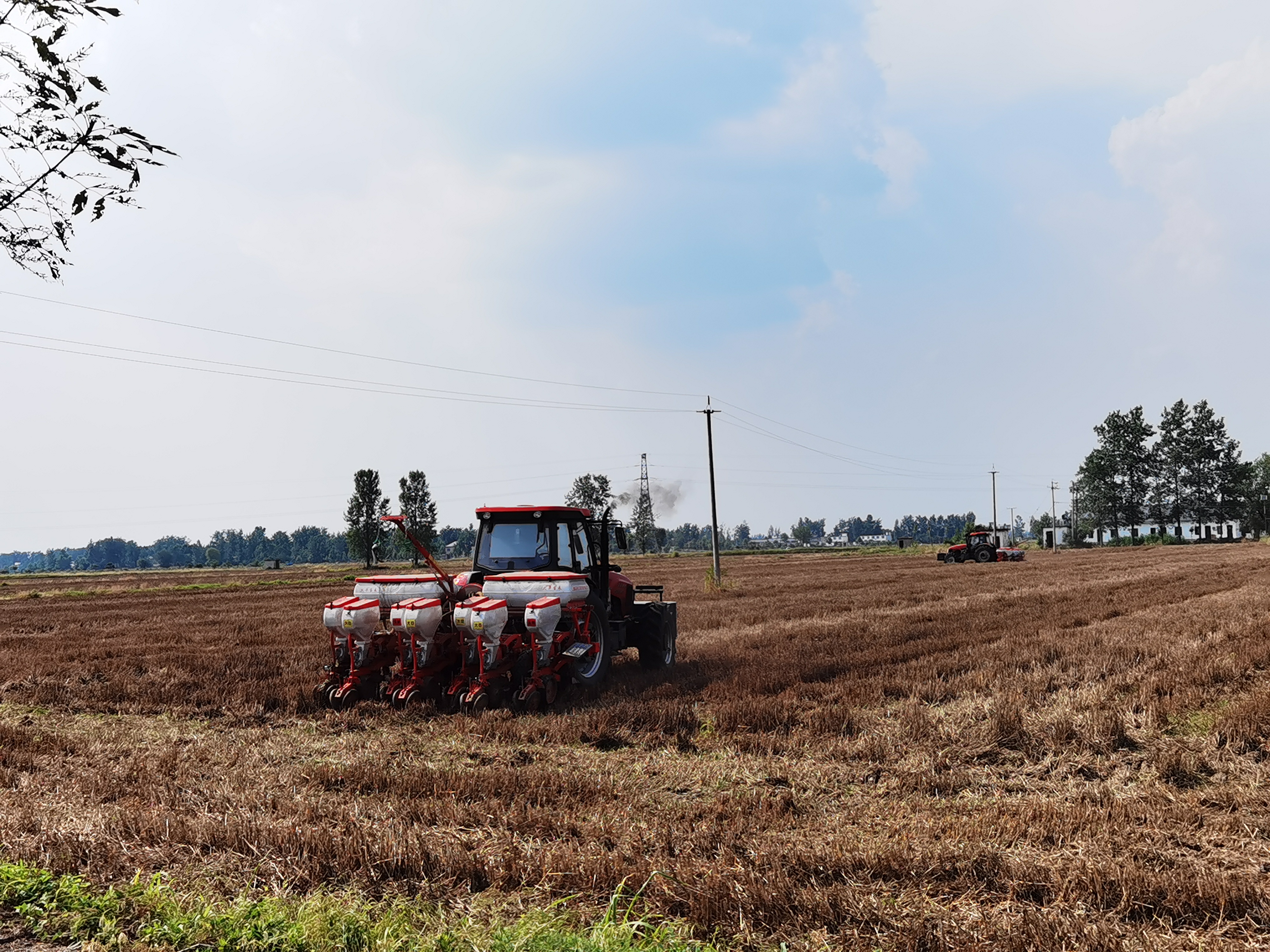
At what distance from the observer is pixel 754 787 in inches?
251

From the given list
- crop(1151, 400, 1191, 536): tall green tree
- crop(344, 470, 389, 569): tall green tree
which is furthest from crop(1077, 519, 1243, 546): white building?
crop(344, 470, 389, 569): tall green tree

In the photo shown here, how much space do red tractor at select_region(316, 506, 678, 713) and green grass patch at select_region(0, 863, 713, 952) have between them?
5.35 meters

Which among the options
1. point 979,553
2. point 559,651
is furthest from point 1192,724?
point 979,553

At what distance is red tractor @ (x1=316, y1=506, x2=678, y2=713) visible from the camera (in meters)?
9.97

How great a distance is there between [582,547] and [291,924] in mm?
8236

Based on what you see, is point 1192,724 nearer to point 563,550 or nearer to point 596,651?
point 596,651

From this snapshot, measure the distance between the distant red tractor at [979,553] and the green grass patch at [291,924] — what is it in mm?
55761

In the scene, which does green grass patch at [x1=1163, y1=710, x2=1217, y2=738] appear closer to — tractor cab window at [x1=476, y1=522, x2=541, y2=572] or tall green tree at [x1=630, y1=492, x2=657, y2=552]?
tractor cab window at [x1=476, y1=522, x2=541, y2=572]

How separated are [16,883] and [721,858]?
3.59 m

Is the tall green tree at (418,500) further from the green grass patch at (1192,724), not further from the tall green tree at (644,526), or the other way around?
the green grass patch at (1192,724)

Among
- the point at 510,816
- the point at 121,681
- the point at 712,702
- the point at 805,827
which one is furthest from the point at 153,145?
the point at 121,681

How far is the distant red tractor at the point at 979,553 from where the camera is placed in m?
56.2

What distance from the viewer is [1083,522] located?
4818 inches

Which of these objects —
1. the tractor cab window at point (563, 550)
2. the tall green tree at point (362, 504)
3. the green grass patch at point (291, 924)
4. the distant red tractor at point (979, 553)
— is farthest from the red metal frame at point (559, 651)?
the tall green tree at point (362, 504)
